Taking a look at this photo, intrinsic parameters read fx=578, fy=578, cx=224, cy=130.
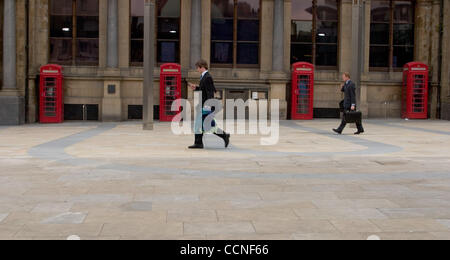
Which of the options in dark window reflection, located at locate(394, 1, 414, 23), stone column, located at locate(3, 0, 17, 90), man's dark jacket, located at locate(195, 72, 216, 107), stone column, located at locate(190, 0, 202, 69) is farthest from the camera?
dark window reflection, located at locate(394, 1, 414, 23)

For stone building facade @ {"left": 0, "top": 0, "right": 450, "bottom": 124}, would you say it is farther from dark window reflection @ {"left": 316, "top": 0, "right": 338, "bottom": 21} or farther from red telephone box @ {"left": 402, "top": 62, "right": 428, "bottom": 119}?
red telephone box @ {"left": 402, "top": 62, "right": 428, "bottom": 119}

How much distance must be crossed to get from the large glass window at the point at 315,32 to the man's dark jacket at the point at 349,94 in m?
8.41

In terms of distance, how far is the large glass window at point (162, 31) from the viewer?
2408 cm

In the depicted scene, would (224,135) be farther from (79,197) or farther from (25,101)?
(25,101)

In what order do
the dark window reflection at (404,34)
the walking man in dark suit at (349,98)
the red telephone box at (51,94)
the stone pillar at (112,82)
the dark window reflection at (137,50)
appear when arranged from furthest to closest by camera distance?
the dark window reflection at (404,34) < the dark window reflection at (137,50) < the stone pillar at (112,82) < the red telephone box at (51,94) < the walking man in dark suit at (349,98)

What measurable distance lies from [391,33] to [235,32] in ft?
22.7

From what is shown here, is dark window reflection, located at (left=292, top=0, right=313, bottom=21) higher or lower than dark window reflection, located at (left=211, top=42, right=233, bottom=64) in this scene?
higher

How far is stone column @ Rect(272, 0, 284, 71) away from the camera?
79.5ft

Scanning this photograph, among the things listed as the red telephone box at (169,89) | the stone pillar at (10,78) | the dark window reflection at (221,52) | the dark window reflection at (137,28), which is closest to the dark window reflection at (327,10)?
the dark window reflection at (221,52)

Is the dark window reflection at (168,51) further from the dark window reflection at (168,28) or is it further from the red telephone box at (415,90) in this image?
the red telephone box at (415,90)

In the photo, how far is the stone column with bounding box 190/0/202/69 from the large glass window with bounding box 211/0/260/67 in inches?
28.2

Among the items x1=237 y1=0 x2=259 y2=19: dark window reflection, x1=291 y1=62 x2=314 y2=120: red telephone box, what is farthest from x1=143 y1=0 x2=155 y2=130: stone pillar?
x1=291 y1=62 x2=314 y2=120: red telephone box

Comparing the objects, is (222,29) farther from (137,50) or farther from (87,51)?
(87,51)

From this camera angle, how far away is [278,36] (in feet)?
79.6
